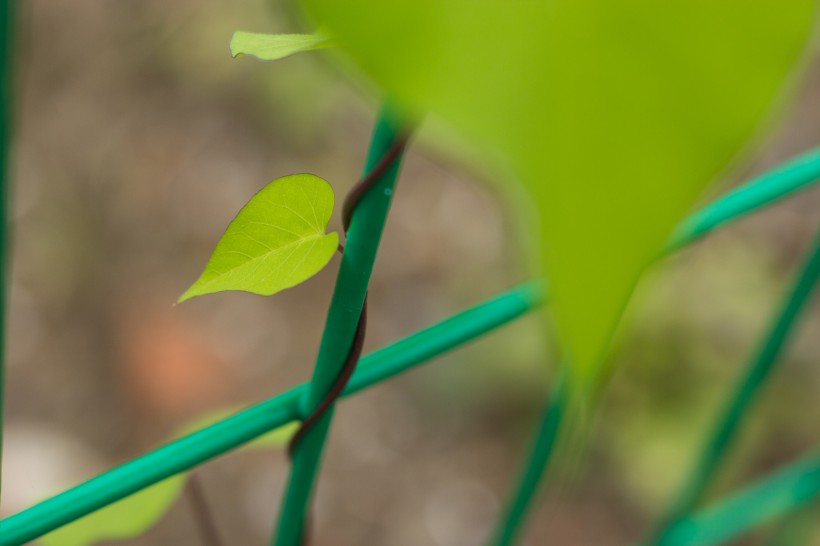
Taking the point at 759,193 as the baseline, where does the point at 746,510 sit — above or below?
below

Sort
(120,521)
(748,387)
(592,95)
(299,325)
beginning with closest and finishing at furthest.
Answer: (592,95) → (120,521) → (748,387) → (299,325)

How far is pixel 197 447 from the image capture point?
24cm

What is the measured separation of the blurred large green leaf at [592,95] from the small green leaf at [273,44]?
0.07 m

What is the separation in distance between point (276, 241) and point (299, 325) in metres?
1.06

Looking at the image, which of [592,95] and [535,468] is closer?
[592,95]

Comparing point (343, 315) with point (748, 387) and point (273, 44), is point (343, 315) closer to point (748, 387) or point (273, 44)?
point (273, 44)

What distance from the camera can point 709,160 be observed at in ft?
0.24

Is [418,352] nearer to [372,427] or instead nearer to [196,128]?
[372,427]

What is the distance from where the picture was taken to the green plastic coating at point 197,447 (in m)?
0.23

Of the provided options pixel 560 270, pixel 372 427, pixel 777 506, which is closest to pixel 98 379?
pixel 372 427

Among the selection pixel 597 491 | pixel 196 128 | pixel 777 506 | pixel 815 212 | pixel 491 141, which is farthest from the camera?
pixel 196 128

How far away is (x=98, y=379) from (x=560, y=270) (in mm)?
1185

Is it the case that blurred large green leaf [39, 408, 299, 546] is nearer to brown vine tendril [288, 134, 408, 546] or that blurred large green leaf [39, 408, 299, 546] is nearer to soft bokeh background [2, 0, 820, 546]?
brown vine tendril [288, 134, 408, 546]

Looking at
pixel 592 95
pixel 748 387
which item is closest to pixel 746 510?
pixel 748 387
